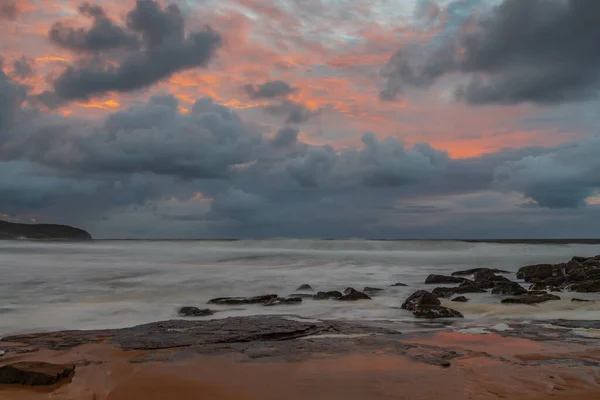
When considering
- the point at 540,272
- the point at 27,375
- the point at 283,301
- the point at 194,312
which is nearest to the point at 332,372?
the point at 27,375

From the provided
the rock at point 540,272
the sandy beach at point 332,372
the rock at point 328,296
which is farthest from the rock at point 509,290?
the sandy beach at point 332,372

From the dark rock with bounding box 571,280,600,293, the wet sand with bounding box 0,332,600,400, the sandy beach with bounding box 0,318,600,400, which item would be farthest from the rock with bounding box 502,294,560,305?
the wet sand with bounding box 0,332,600,400

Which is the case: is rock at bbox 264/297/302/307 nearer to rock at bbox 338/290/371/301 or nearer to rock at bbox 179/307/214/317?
rock at bbox 338/290/371/301

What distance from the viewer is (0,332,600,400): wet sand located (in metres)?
4.45

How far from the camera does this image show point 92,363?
5.62 metres

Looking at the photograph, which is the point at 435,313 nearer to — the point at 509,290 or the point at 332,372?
the point at 332,372

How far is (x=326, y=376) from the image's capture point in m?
5.02

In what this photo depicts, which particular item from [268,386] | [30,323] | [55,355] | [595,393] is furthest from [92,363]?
[595,393]

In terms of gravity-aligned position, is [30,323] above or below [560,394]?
below

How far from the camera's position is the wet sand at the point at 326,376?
14.6 feet

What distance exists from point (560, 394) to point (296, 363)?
2803 millimetres

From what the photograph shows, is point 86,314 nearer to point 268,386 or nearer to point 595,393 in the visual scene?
point 268,386

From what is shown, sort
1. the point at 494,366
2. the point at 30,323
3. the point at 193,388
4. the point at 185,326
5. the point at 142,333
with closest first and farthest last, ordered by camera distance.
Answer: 1. the point at 193,388
2. the point at 494,366
3. the point at 142,333
4. the point at 185,326
5. the point at 30,323

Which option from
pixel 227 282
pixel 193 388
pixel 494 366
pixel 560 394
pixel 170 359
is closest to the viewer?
pixel 560 394
